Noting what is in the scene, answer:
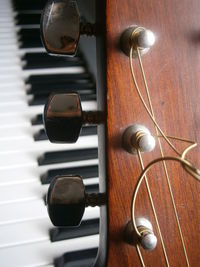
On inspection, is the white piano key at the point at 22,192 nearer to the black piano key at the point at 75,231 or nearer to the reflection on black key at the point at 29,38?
the black piano key at the point at 75,231

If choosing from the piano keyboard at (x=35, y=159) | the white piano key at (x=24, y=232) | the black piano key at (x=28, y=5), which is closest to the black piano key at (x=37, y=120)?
the piano keyboard at (x=35, y=159)

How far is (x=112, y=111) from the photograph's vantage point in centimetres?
55

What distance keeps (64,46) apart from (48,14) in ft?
0.16

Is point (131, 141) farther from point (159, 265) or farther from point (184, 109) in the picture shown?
point (159, 265)

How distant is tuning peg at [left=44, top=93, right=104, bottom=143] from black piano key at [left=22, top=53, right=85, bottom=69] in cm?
59

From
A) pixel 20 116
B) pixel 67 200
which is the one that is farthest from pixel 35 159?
pixel 67 200

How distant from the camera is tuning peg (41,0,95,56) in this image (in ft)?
1.70

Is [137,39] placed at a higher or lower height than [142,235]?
Answer: higher

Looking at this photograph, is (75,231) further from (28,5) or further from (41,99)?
(28,5)

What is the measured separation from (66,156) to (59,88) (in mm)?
222

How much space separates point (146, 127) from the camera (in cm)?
57

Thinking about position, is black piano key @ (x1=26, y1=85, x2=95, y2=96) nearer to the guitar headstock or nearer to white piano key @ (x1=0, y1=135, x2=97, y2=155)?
white piano key @ (x1=0, y1=135, x2=97, y2=155)

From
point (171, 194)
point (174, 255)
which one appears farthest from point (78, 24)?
point (174, 255)

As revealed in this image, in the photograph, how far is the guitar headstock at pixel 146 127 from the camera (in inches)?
21.0
